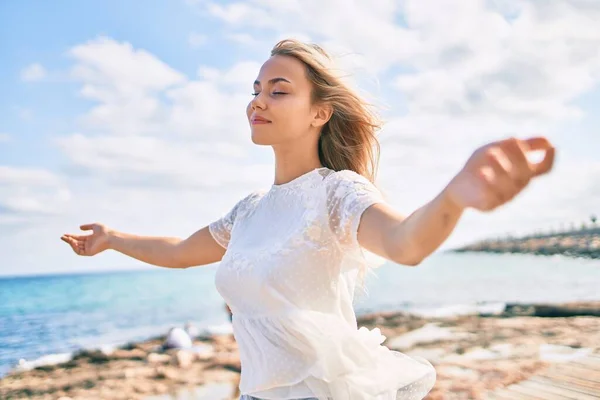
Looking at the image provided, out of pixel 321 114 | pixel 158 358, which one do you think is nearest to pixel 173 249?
pixel 321 114

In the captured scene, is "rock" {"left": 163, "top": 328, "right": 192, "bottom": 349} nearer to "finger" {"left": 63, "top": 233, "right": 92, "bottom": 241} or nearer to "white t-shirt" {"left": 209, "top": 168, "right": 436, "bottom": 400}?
"finger" {"left": 63, "top": 233, "right": 92, "bottom": 241}

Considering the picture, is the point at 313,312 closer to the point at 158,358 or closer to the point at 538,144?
the point at 538,144

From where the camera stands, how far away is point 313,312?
1.67m

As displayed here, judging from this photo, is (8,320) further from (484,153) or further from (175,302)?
(484,153)

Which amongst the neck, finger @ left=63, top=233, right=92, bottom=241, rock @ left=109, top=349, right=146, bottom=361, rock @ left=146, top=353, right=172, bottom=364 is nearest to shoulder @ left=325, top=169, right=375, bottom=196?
the neck

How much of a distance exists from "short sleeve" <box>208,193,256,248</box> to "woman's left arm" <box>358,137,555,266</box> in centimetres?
78

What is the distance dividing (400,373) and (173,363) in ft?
20.7

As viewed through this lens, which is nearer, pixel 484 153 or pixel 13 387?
pixel 484 153

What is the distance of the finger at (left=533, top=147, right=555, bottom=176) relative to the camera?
3.35 ft

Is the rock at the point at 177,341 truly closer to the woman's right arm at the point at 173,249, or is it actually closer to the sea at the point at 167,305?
the sea at the point at 167,305

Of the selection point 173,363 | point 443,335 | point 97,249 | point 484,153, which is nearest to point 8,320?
point 173,363

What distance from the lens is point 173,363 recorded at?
7598mm

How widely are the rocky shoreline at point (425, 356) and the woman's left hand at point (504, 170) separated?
12.3 ft

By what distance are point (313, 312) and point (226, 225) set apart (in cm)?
61
